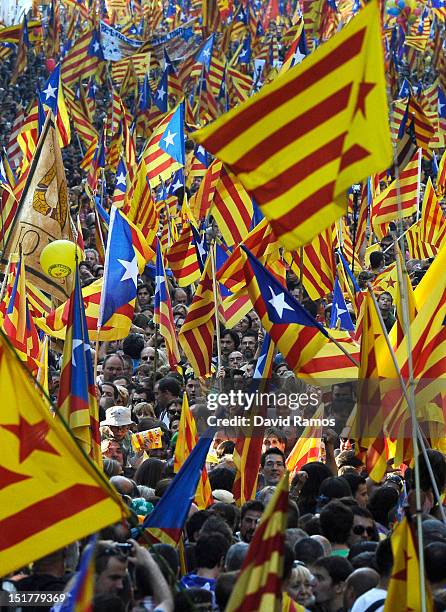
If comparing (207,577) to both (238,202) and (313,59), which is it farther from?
(238,202)

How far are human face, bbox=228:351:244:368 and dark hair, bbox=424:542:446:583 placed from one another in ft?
24.4

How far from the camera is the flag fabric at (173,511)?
23.3 feet

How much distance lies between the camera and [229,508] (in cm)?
800

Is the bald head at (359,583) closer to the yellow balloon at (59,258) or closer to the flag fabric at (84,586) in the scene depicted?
the flag fabric at (84,586)

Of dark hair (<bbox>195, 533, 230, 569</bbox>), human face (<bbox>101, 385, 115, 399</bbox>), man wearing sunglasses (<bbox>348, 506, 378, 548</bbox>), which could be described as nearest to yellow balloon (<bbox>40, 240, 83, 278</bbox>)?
human face (<bbox>101, 385, 115, 399</bbox>)

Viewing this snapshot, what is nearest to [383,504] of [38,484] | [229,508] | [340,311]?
[229,508]

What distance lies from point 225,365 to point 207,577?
283 inches

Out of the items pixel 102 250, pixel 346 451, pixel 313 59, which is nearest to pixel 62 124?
pixel 102 250

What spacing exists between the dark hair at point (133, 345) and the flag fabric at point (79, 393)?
218 inches

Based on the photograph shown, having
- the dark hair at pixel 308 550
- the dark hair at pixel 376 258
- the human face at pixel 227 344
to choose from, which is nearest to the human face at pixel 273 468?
the dark hair at pixel 308 550

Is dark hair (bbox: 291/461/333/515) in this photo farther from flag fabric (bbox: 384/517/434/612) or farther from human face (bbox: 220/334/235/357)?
human face (bbox: 220/334/235/357)

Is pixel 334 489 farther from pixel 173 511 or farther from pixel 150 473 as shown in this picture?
pixel 173 511

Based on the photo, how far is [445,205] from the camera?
2161 centimetres

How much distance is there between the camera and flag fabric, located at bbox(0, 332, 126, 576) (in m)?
5.61
